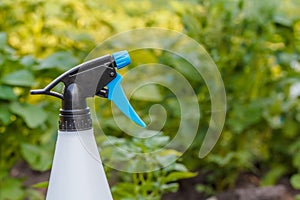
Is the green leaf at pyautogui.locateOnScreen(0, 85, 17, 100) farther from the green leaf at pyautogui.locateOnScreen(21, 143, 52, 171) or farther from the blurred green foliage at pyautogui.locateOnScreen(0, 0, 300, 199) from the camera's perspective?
the green leaf at pyautogui.locateOnScreen(21, 143, 52, 171)

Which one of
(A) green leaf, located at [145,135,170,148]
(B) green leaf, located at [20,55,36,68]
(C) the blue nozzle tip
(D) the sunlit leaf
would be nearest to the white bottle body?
(C) the blue nozzle tip

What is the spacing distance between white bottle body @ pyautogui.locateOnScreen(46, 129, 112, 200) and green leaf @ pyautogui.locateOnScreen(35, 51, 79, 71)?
0.65 meters

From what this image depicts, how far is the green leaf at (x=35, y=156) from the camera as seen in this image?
1663mm

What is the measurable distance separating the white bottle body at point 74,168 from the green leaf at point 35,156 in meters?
0.66

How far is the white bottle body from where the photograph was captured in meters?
0.99

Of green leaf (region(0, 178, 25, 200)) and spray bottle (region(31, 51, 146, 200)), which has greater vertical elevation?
spray bottle (region(31, 51, 146, 200))

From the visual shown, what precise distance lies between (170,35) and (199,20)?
214mm

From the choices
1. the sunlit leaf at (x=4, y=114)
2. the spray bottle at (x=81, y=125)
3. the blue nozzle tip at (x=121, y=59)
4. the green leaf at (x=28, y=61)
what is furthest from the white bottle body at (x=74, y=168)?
the green leaf at (x=28, y=61)

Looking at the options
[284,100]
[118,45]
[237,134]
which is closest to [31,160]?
[118,45]

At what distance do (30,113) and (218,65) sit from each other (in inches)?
24.5

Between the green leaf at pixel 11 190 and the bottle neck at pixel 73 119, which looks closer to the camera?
the bottle neck at pixel 73 119

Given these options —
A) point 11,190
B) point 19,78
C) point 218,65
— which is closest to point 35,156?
point 11,190

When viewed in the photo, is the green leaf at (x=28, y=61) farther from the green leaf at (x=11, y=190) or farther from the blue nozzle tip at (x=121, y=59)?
the blue nozzle tip at (x=121, y=59)

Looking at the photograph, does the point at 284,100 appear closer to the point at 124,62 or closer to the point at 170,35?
the point at 170,35
